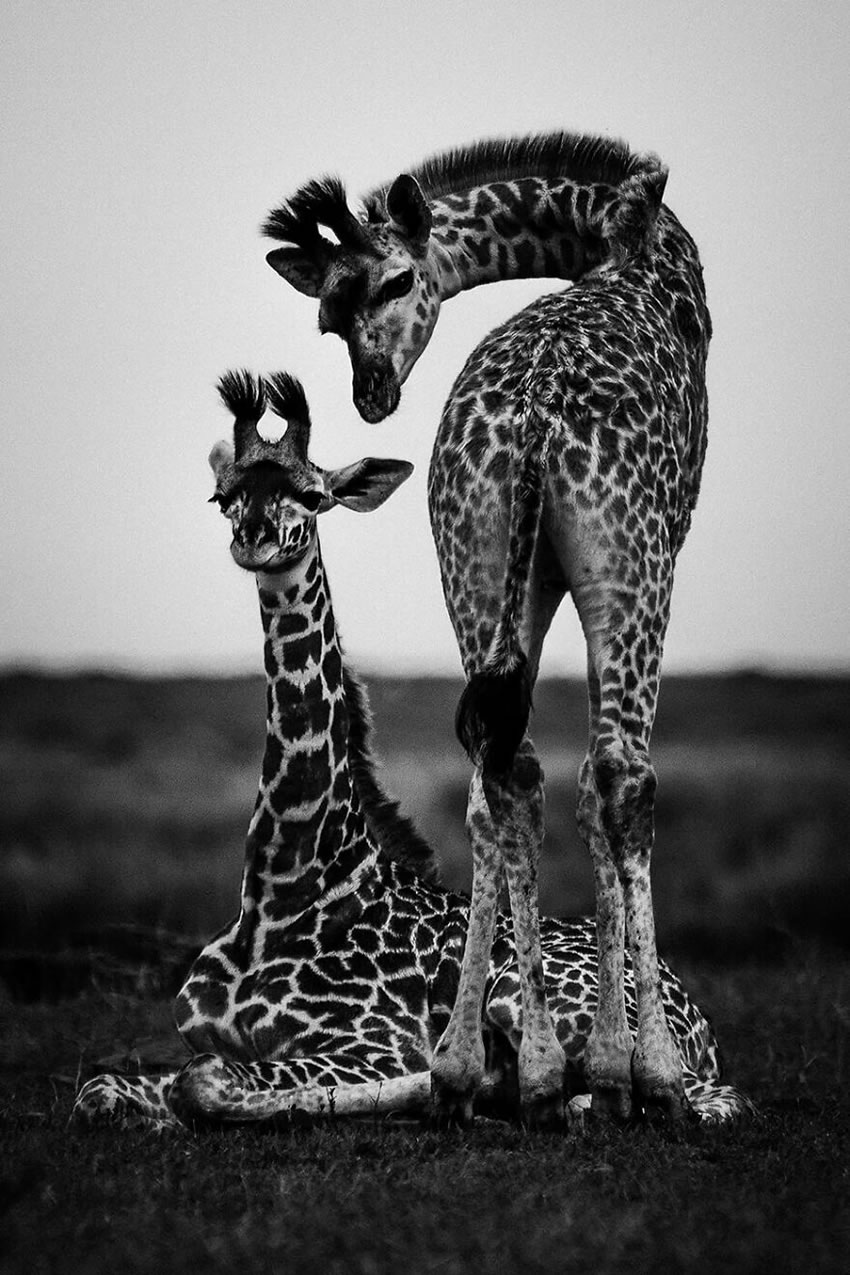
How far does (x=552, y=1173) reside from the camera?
21.8ft

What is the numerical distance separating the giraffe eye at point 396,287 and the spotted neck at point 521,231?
1.85 ft

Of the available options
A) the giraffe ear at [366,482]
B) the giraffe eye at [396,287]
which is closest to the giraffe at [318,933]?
the giraffe ear at [366,482]

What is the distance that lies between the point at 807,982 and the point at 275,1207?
7.68 m

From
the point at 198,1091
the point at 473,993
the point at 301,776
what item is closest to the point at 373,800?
the point at 301,776

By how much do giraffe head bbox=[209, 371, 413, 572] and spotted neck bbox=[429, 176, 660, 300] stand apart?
1428 mm

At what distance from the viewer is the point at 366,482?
937cm

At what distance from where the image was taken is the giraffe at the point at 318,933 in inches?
317

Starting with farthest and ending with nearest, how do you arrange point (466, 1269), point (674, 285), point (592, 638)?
point (674, 285), point (592, 638), point (466, 1269)

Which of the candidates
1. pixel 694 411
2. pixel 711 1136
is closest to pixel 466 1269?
pixel 711 1136

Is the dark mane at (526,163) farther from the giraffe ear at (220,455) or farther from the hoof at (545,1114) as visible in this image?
the hoof at (545,1114)

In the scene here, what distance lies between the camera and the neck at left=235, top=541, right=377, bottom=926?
891 centimetres

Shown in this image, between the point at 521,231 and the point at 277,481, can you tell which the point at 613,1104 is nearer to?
the point at 277,481

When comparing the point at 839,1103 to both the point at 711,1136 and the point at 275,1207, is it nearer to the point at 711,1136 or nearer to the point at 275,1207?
the point at 711,1136

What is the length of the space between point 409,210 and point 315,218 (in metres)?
0.48
